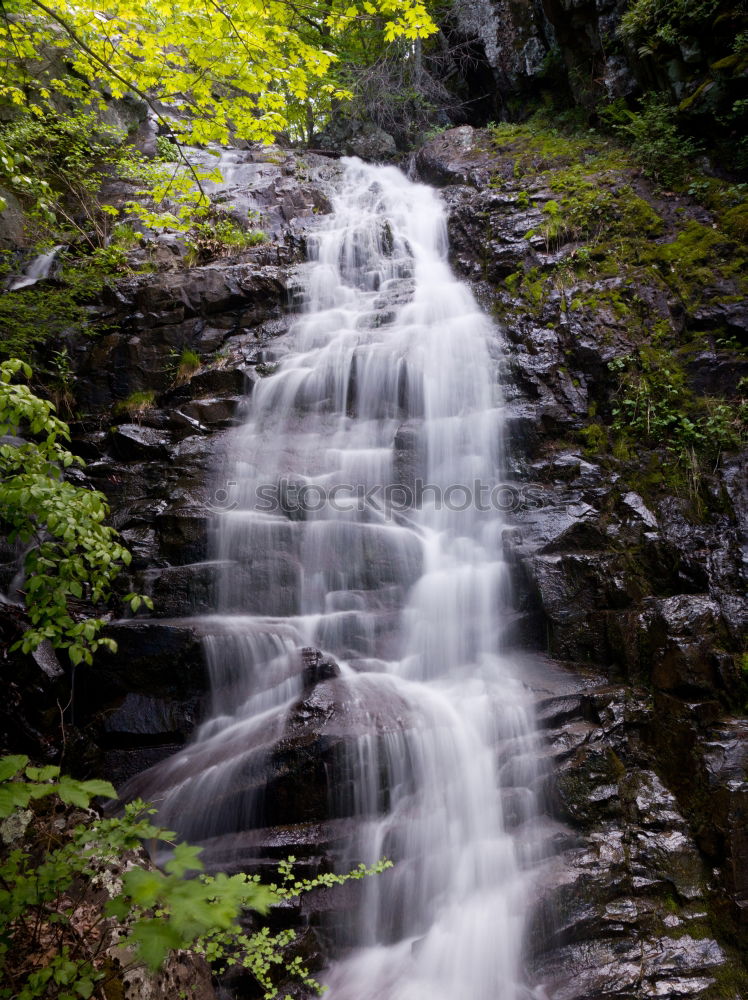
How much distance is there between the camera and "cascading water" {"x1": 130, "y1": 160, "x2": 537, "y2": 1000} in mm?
3795

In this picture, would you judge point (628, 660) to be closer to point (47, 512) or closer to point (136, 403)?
point (47, 512)

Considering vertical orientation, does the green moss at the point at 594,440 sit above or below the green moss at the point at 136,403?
below

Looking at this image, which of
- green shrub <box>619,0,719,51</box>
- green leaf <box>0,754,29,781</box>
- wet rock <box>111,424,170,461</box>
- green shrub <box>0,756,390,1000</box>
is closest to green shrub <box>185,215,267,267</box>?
wet rock <box>111,424,170,461</box>

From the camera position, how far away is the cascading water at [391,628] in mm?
3795

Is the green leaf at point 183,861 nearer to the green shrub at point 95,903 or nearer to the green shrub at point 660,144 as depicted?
the green shrub at point 95,903

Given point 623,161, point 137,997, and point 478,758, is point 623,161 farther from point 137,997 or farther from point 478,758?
point 137,997

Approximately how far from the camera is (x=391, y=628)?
18.6 feet

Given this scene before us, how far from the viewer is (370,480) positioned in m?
7.16

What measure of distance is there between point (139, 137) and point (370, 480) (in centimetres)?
1305

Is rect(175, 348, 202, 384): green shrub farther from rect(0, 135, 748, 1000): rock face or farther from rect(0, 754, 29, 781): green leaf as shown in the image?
rect(0, 754, 29, 781): green leaf

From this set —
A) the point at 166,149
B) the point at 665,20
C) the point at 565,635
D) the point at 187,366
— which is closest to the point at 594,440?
the point at 565,635

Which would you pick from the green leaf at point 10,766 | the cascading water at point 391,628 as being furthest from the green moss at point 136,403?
the green leaf at point 10,766

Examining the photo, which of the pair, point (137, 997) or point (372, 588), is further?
point (372, 588)

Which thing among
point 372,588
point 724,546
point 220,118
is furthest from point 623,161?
point 372,588
